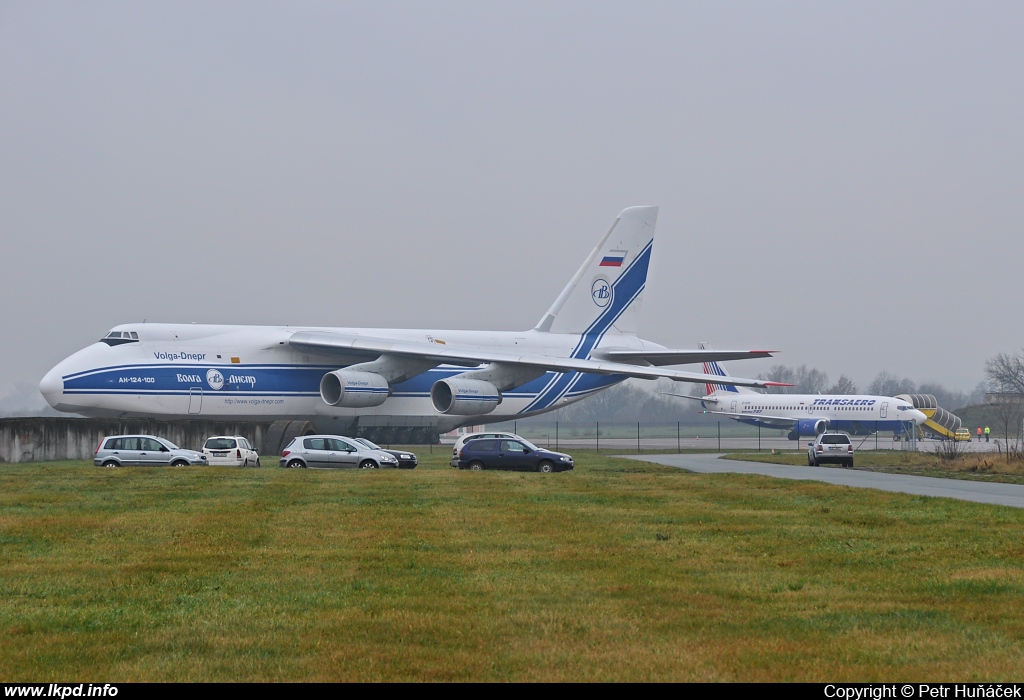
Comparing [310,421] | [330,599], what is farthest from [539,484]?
[310,421]

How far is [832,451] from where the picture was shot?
43.2m

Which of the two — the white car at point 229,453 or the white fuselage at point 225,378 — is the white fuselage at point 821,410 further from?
the white car at point 229,453

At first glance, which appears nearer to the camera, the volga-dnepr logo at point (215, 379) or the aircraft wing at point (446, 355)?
the volga-dnepr logo at point (215, 379)

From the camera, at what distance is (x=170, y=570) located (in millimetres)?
12039

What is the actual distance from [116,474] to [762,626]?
858 inches

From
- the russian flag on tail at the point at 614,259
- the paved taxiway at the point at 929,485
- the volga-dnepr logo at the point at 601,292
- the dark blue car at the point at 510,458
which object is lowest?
the paved taxiway at the point at 929,485

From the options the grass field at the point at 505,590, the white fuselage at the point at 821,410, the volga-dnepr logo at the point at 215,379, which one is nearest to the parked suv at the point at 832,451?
the volga-dnepr logo at the point at 215,379

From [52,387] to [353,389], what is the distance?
9825 mm

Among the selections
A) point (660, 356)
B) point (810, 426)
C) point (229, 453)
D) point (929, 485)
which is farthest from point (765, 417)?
point (229, 453)

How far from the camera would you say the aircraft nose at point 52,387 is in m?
35.7

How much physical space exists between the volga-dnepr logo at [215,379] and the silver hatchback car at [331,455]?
615 centimetres

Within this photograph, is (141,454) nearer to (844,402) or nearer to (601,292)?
(601,292)

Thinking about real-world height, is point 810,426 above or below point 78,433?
below
